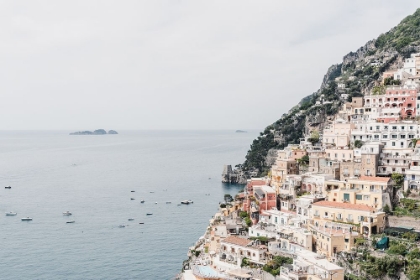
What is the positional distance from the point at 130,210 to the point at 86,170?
58.3 m

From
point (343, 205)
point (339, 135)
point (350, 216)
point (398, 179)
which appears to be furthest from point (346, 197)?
point (339, 135)

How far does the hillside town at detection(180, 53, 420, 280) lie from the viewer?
3616cm

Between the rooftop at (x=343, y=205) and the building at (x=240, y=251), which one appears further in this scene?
the building at (x=240, y=251)

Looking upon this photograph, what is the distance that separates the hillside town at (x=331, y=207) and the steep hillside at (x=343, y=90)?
18543 millimetres

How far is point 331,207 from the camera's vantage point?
39656mm

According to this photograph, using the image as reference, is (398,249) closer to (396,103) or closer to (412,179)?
(412,179)

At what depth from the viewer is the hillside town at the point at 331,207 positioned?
36162mm

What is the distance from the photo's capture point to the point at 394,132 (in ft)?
162

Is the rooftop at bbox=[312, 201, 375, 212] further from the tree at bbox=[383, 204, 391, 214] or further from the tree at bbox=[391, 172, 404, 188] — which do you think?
the tree at bbox=[391, 172, 404, 188]

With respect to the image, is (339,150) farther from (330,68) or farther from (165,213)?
(330,68)

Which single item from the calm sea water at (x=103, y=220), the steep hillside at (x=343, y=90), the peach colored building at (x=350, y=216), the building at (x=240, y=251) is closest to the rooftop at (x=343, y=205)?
the peach colored building at (x=350, y=216)

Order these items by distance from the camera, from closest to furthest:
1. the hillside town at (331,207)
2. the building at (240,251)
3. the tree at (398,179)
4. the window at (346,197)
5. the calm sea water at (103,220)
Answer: the hillside town at (331,207)
the building at (240,251)
the window at (346,197)
the tree at (398,179)
the calm sea water at (103,220)

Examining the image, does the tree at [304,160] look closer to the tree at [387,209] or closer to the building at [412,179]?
the building at [412,179]

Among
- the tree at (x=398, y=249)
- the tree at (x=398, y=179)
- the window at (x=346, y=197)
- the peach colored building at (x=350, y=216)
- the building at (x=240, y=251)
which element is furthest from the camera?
the tree at (x=398, y=179)
